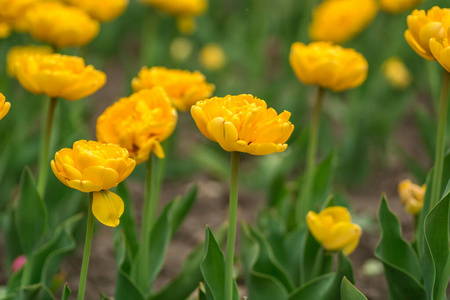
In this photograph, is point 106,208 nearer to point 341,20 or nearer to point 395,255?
point 395,255

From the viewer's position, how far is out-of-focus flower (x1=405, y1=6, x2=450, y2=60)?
1.20 metres

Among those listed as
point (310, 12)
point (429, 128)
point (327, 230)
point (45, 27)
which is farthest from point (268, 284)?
point (310, 12)

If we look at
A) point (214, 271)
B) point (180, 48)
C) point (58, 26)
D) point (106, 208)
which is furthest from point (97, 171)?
point (180, 48)

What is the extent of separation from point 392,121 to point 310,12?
624 mm

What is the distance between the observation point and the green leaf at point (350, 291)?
1.23 metres

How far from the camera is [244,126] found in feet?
3.43

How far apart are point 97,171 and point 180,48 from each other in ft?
8.74

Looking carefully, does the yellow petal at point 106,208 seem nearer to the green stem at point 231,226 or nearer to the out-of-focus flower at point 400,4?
the green stem at point 231,226

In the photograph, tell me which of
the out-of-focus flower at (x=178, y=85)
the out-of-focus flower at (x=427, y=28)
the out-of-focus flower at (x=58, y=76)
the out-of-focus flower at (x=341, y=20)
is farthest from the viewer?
the out-of-focus flower at (x=341, y=20)

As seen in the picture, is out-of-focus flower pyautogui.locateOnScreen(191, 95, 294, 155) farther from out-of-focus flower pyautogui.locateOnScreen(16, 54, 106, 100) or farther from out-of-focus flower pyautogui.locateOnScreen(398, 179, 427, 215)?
out-of-focus flower pyautogui.locateOnScreen(398, 179, 427, 215)

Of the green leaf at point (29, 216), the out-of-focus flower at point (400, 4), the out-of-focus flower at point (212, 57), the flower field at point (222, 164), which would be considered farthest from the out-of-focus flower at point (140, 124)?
the out-of-focus flower at point (212, 57)

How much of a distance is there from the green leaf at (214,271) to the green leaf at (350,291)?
0.67 ft

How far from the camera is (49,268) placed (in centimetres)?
170

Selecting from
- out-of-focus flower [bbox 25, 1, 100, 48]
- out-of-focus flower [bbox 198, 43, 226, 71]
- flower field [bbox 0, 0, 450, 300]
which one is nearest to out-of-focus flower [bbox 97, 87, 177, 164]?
flower field [bbox 0, 0, 450, 300]
